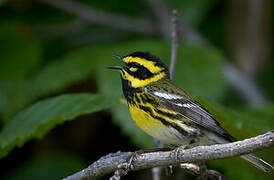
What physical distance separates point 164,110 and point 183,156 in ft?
2.93

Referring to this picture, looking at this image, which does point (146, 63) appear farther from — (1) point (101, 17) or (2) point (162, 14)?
(2) point (162, 14)

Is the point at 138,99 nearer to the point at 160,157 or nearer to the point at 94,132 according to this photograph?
the point at 160,157

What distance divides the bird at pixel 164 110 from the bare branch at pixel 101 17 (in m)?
2.14

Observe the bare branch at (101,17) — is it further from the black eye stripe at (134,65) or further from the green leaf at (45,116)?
the green leaf at (45,116)

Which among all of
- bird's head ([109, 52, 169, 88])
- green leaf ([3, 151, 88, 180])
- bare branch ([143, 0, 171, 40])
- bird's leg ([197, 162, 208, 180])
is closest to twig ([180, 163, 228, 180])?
bird's leg ([197, 162, 208, 180])

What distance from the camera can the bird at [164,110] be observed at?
3.03 meters

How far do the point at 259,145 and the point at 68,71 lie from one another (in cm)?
289

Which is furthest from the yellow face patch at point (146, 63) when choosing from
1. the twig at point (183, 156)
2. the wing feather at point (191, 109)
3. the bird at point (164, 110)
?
the twig at point (183, 156)

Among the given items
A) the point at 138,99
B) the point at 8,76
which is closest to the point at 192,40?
the point at 8,76

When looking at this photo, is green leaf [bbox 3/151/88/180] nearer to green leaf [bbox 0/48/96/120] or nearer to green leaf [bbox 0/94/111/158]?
green leaf [bbox 0/48/96/120]

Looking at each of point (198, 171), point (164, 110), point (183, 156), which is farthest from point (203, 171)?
point (164, 110)

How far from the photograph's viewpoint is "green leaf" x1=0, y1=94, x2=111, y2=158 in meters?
3.08

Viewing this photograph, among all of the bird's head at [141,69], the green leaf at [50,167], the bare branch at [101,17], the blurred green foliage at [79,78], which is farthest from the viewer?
the bare branch at [101,17]

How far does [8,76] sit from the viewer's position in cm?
480
